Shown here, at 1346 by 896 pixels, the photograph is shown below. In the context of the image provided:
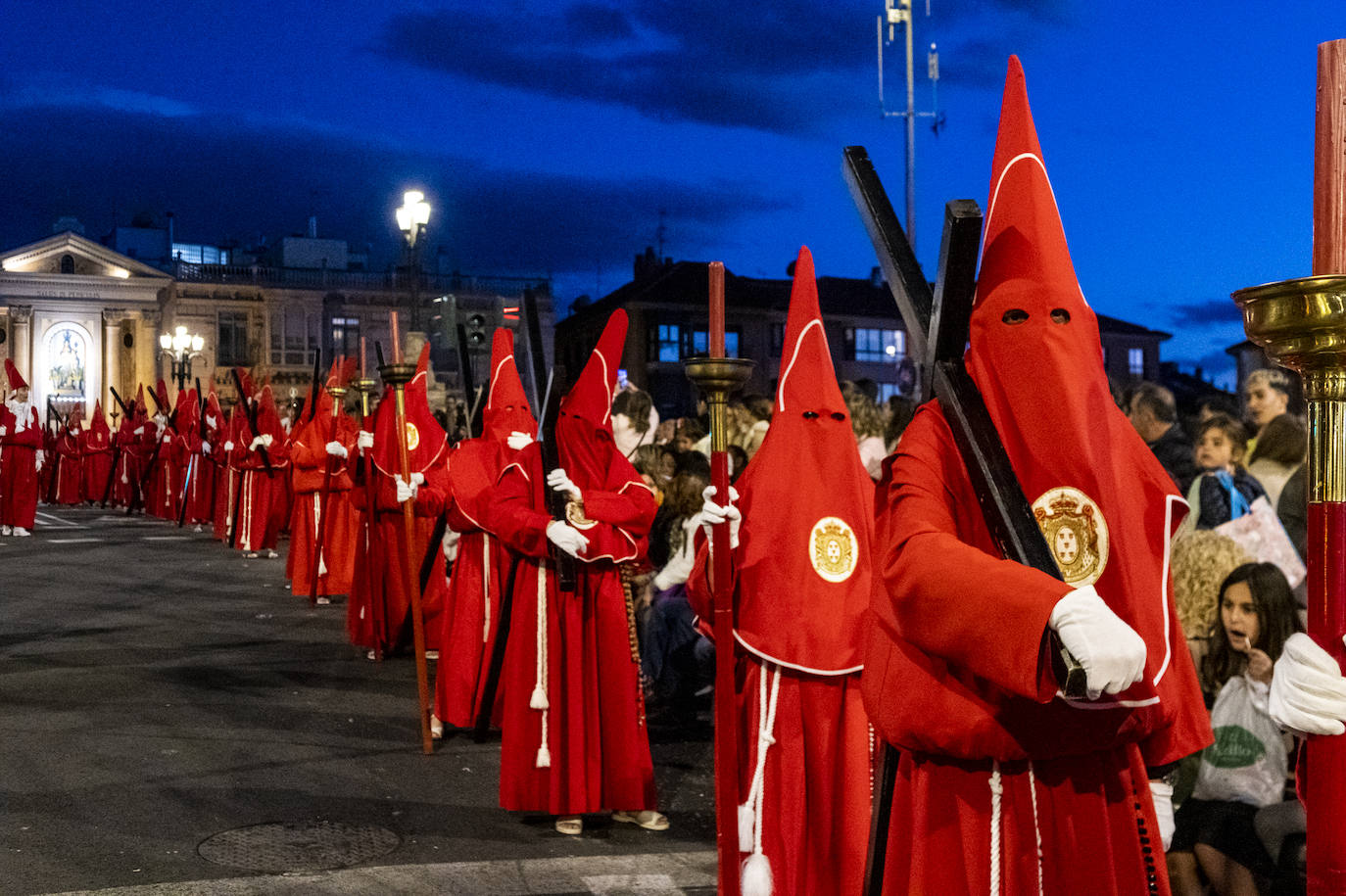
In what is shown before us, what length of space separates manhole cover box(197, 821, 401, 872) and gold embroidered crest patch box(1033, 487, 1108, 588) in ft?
12.7

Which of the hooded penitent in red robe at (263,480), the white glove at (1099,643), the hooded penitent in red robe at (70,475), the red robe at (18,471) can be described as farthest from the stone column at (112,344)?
the white glove at (1099,643)

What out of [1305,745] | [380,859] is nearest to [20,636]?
[380,859]

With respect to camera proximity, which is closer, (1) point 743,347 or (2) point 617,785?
(2) point 617,785

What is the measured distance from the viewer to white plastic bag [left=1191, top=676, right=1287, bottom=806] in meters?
4.18

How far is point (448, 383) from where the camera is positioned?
55594 mm

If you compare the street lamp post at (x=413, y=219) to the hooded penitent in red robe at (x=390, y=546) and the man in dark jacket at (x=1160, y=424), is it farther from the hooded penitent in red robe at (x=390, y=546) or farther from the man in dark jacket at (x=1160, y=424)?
the man in dark jacket at (x=1160, y=424)

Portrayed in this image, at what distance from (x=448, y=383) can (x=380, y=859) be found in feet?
168

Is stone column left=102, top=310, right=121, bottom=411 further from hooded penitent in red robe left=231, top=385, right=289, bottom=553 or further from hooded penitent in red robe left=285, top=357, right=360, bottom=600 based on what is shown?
hooded penitent in red robe left=285, top=357, right=360, bottom=600

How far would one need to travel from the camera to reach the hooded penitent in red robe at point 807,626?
4336 mm

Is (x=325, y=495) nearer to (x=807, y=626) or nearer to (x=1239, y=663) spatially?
(x=807, y=626)

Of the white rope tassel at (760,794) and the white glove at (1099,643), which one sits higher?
the white glove at (1099,643)

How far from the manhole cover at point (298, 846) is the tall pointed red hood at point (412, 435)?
3.82 metres

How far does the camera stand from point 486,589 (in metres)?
7.62

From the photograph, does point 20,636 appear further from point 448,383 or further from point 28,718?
point 448,383
